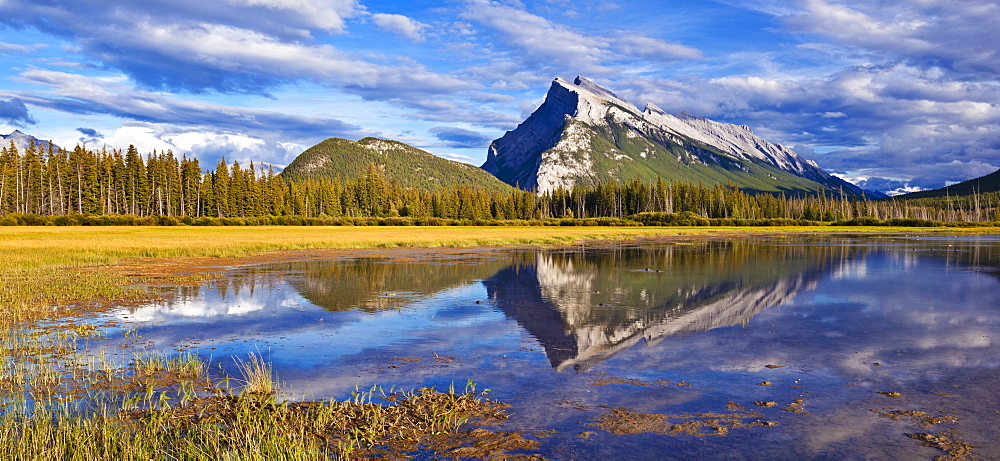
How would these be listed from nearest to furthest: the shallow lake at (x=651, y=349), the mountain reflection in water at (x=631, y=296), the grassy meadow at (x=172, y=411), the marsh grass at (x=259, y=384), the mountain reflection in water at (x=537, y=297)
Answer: the grassy meadow at (x=172, y=411) → the shallow lake at (x=651, y=349) → the marsh grass at (x=259, y=384) → the mountain reflection in water at (x=631, y=296) → the mountain reflection in water at (x=537, y=297)

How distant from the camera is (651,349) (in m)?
14.7

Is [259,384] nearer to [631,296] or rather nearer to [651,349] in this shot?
[651,349]

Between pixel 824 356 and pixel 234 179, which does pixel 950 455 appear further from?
pixel 234 179

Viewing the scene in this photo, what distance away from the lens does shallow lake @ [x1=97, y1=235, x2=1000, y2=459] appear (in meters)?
8.99

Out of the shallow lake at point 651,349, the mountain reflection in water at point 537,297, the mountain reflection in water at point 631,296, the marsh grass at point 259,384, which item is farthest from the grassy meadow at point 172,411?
the mountain reflection in water at point 631,296

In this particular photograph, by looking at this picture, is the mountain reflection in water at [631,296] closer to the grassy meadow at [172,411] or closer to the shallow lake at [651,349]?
the shallow lake at [651,349]

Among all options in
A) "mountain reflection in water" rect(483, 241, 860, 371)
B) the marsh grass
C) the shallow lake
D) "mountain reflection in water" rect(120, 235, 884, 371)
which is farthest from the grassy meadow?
"mountain reflection in water" rect(483, 241, 860, 371)

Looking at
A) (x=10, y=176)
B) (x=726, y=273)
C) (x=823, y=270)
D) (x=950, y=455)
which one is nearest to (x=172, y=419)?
(x=950, y=455)

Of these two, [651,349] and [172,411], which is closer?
[172,411]

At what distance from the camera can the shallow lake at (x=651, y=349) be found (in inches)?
354

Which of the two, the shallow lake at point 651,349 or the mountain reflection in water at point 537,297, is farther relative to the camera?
the mountain reflection in water at point 537,297

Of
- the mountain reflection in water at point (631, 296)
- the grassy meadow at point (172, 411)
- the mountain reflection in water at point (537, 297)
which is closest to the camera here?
the grassy meadow at point (172, 411)

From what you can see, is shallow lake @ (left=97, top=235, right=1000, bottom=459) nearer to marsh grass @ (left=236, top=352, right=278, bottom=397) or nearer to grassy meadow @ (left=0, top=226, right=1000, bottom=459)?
marsh grass @ (left=236, top=352, right=278, bottom=397)

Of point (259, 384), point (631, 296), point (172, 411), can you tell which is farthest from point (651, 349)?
point (172, 411)
